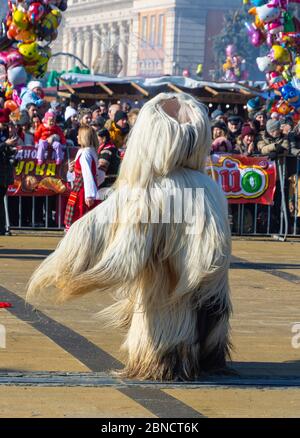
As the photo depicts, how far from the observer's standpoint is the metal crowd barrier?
56.9ft

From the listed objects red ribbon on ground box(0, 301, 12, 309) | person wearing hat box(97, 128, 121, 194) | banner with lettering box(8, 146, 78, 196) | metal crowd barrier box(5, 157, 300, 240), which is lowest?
red ribbon on ground box(0, 301, 12, 309)

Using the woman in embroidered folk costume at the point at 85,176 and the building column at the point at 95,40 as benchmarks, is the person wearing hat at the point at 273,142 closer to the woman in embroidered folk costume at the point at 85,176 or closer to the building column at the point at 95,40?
the woman in embroidered folk costume at the point at 85,176

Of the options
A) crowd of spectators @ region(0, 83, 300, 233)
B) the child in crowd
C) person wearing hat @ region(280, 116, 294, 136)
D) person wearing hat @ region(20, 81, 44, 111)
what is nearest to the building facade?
person wearing hat @ region(20, 81, 44, 111)

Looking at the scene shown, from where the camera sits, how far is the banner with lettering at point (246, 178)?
685 inches

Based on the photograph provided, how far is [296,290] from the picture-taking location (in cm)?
1201

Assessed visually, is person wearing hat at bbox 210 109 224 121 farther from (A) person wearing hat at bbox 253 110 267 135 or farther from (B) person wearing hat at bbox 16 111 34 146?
(B) person wearing hat at bbox 16 111 34 146

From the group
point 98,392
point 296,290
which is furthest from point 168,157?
point 296,290

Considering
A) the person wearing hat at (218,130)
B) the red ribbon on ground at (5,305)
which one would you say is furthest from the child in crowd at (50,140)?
the red ribbon on ground at (5,305)

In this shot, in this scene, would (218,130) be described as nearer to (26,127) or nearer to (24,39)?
(26,127)

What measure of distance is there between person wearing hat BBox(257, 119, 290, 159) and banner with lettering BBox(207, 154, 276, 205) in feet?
0.55

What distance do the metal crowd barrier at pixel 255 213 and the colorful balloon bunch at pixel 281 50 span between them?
4.62 m

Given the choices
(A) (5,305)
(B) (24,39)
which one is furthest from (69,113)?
(A) (5,305)
